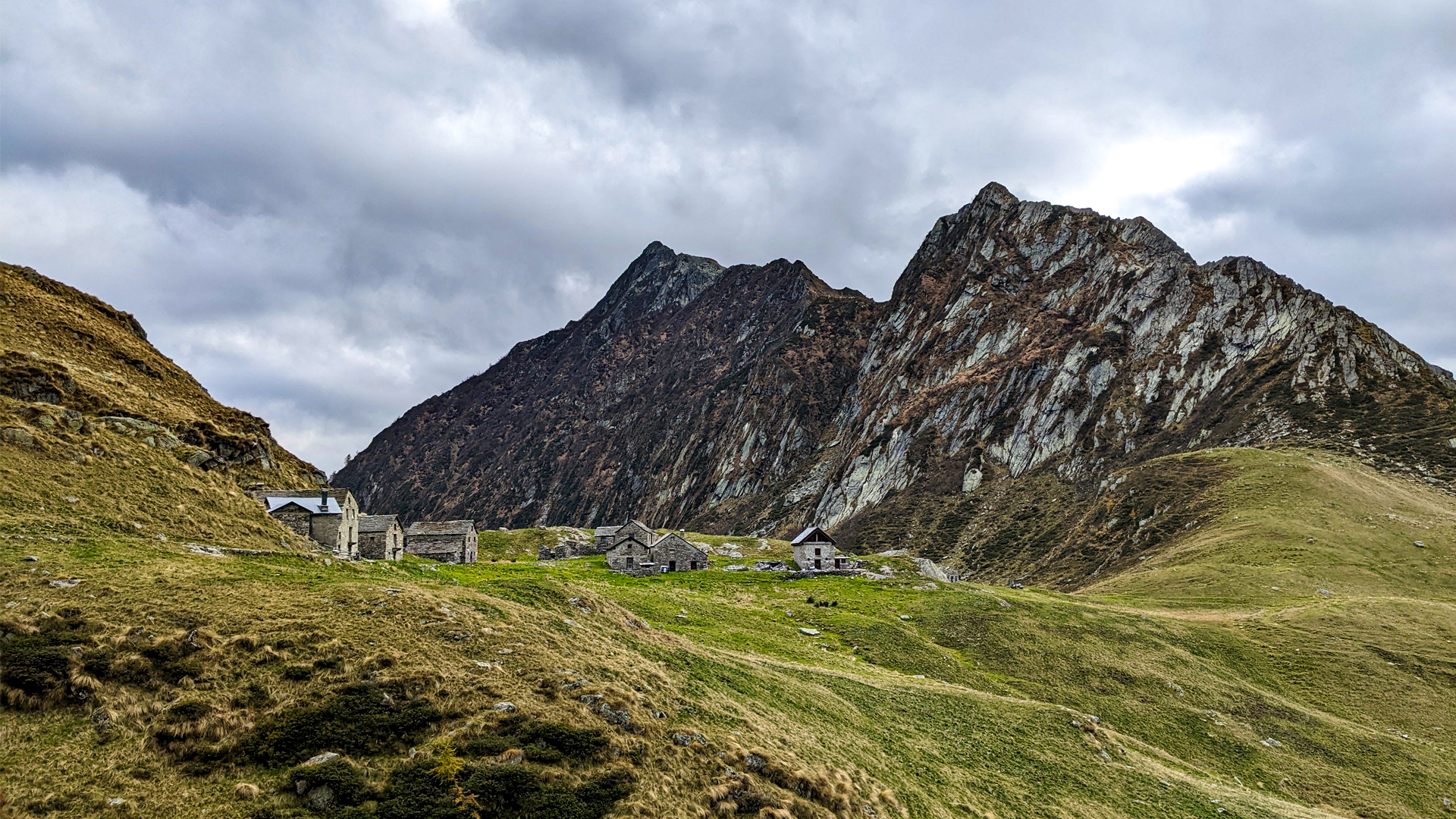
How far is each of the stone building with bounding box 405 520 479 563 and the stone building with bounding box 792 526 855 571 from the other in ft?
140

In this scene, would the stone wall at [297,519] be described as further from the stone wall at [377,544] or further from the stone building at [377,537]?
the stone building at [377,537]

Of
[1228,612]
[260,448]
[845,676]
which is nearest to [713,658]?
[845,676]

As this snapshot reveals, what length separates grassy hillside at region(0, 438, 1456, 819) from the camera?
14.5 metres

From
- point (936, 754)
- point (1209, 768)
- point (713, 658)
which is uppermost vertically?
point (713, 658)

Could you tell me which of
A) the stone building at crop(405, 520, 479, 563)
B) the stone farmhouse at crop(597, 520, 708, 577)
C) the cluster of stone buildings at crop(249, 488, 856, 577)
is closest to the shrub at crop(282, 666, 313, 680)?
the cluster of stone buildings at crop(249, 488, 856, 577)

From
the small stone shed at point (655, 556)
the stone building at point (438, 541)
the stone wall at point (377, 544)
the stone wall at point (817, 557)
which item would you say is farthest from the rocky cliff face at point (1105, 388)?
the stone wall at point (377, 544)

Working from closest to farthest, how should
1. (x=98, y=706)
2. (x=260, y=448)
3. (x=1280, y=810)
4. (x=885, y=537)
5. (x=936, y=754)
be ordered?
1. (x=98, y=706)
2. (x=936, y=754)
3. (x=1280, y=810)
4. (x=260, y=448)
5. (x=885, y=537)

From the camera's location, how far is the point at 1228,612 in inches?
2327

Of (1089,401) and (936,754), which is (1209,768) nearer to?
(936,754)

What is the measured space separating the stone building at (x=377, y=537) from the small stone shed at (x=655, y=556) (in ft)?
86.9

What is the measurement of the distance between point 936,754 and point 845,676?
907 centimetres

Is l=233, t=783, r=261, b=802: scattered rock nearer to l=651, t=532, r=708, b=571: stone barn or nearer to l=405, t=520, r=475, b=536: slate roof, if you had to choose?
l=651, t=532, r=708, b=571: stone barn

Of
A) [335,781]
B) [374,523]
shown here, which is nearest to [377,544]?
[374,523]

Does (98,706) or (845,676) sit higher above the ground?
(98,706)
